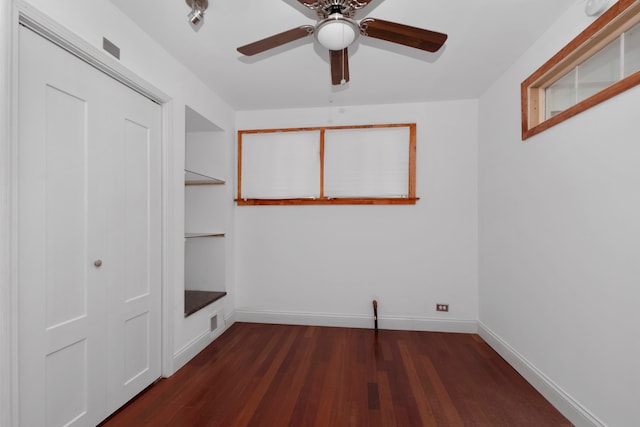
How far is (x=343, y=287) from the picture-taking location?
11.5 ft

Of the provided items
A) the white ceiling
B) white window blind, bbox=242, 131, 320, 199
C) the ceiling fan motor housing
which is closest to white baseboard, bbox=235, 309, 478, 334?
white window blind, bbox=242, 131, 320, 199

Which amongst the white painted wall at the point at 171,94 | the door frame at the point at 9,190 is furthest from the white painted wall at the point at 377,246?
the door frame at the point at 9,190

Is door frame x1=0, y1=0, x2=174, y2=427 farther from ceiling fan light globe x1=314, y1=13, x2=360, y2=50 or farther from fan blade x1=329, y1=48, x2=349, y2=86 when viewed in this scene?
fan blade x1=329, y1=48, x2=349, y2=86

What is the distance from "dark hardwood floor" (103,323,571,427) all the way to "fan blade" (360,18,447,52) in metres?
2.31

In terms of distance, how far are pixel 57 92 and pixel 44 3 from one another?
0.41 m

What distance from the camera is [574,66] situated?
1979 mm

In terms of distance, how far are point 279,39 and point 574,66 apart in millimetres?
1968

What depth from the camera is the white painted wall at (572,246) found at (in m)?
1.50

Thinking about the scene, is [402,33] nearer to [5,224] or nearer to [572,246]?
[572,246]

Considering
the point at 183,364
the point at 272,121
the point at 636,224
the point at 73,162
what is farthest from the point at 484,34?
the point at 183,364

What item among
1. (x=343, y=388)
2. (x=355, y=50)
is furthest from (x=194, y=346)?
(x=355, y=50)

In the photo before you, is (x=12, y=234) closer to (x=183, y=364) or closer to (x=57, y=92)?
(x=57, y=92)

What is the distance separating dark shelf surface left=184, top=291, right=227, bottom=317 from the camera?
2.77 m

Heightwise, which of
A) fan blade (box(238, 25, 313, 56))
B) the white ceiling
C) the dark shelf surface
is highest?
the white ceiling
